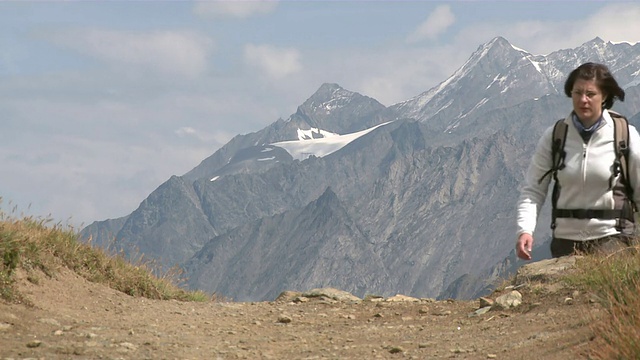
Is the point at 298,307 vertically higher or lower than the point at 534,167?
lower

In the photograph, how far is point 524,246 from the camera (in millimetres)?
6406

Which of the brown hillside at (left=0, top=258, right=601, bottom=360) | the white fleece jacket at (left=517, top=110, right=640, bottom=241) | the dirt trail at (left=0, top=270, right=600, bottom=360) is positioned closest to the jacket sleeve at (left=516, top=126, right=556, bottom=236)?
the white fleece jacket at (left=517, top=110, right=640, bottom=241)

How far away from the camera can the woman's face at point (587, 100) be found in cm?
666

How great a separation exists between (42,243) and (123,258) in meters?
1.92

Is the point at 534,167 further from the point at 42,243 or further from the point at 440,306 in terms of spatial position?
the point at 42,243

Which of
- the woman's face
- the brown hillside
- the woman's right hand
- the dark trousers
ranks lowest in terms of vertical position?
the brown hillside

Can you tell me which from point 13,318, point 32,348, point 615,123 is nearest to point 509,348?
point 615,123

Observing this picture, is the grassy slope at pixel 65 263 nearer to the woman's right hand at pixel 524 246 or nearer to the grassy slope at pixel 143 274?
the grassy slope at pixel 143 274

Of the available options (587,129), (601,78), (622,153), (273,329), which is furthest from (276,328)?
(601,78)

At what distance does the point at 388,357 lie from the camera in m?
8.23

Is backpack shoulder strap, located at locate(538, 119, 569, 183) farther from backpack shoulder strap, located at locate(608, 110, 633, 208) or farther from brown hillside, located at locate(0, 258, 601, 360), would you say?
brown hillside, located at locate(0, 258, 601, 360)

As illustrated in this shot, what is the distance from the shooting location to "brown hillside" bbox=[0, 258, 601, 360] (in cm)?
791

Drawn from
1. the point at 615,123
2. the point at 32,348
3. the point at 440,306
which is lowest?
the point at 440,306

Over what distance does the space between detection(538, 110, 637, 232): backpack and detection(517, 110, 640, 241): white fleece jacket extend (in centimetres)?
3
